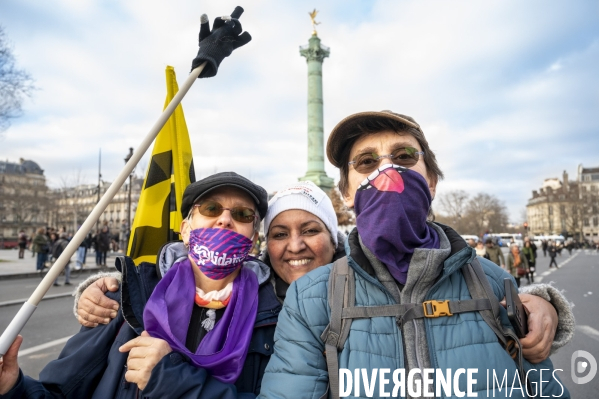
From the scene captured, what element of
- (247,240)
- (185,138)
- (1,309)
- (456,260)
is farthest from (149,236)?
(1,309)

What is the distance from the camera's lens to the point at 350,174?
1897 mm

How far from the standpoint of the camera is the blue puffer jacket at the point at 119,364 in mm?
1692

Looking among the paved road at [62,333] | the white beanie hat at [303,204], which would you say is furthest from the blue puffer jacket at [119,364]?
the paved road at [62,333]

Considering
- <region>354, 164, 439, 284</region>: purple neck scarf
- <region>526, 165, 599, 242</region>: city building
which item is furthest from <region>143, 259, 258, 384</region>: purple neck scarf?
<region>526, 165, 599, 242</region>: city building

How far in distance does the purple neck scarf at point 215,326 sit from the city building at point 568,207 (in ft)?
285

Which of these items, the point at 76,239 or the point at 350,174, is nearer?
the point at 76,239

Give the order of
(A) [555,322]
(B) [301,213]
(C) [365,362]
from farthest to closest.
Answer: (B) [301,213] < (A) [555,322] < (C) [365,362]

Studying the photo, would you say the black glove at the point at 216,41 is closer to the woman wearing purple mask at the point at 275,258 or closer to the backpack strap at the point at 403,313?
the woman wearing purple mask at the point at 275,258

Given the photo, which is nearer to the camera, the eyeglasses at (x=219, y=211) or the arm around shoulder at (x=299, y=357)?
the arm around shoulder at (x=299, y=357)

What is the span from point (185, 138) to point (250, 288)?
5.09 ft

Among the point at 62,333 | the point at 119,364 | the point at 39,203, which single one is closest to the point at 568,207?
the point at 39,203

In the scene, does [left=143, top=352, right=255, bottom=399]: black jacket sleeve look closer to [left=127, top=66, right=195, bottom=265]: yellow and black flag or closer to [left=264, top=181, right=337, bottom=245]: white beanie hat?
[left=264, top=181, right=337, bottom=245]: white beanie hat

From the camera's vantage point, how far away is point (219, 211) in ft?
7.00

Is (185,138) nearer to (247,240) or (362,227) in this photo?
(247,240)
